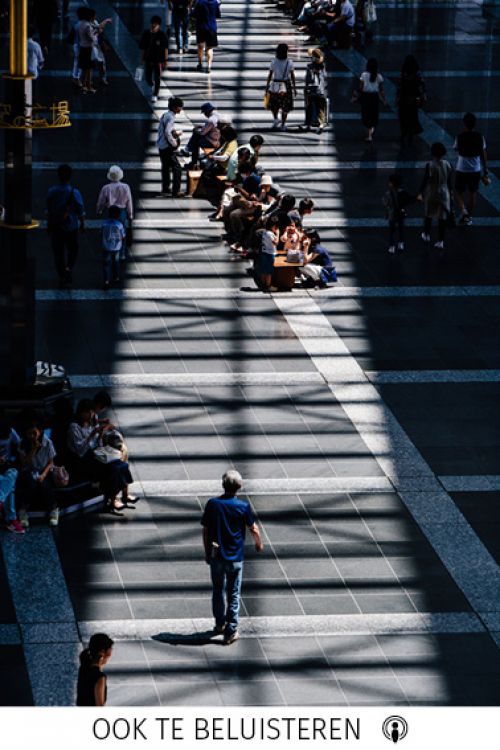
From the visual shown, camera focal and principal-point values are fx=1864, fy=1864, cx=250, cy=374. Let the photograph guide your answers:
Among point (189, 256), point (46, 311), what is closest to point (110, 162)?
point (189, 256)

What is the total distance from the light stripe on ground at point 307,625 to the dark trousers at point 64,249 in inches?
384

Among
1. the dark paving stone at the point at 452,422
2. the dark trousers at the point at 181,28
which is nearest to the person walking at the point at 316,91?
the dark trousers at the point at 181,28

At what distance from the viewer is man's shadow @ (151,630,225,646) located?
51.8 feet

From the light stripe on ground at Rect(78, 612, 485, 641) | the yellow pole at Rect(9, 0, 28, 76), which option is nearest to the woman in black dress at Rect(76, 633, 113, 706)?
the light stripe on ground at Rect(78, 612, 485, 641)

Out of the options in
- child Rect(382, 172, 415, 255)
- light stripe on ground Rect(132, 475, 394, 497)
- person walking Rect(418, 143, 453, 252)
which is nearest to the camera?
light stripe on ground Rect(132, 475, 394, 497)

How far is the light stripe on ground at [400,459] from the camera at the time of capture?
17125 mm

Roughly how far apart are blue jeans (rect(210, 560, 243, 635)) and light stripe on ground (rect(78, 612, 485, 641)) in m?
0.27

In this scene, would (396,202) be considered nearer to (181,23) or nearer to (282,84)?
(282,84)

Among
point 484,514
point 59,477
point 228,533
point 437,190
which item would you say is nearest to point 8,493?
point 59,477

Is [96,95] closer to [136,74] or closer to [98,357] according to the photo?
[136,74]

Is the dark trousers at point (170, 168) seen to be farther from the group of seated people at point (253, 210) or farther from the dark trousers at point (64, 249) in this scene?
the dark trousers at point (64, 249)

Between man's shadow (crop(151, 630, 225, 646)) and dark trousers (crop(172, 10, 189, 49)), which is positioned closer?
man's shadow (crop(151, 630, 225, 646))

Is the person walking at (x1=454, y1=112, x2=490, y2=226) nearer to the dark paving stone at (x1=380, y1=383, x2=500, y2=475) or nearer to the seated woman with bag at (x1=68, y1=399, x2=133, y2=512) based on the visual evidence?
the dark paving stone at (x1=380, y1=383, x2=500, y2=475)
